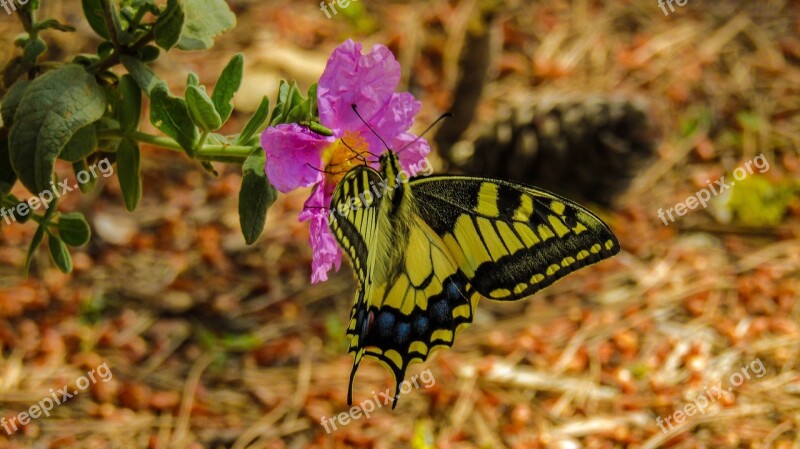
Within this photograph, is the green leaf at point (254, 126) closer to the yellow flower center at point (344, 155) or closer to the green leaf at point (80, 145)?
the yellow flower center at point (344, 155)

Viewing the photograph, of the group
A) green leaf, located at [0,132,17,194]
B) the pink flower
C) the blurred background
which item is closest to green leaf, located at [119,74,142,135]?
green leaf, located at [0,132,17,194]

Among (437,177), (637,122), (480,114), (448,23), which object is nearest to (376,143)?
(437,177)

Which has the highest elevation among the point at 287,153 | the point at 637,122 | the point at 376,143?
the point at 637,122

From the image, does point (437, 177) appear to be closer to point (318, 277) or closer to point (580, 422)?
point (318, 277)

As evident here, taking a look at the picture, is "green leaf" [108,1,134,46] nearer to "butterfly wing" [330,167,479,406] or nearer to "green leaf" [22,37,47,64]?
"green leaf" [22,37,47,64]

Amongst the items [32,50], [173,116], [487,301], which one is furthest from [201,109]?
[487,301]
